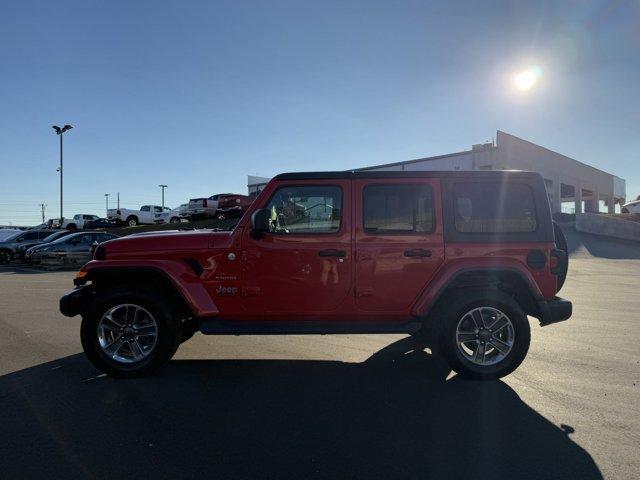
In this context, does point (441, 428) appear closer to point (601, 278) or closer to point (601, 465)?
point (601, 465)

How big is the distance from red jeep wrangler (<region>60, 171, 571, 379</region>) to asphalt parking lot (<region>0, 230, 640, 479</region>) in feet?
1.53

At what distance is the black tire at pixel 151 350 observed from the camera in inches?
184

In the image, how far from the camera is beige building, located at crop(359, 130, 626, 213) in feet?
108

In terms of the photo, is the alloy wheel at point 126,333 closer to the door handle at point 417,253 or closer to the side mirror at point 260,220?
the side mirror at point 260,220

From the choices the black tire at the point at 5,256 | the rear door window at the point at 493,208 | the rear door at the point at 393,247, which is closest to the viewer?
the rear door at the point at 393,247

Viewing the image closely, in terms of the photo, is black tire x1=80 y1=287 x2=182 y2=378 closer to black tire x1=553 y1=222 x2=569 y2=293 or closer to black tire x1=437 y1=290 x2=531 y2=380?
black tire x1=437 y1=290 x2=531 y2=380

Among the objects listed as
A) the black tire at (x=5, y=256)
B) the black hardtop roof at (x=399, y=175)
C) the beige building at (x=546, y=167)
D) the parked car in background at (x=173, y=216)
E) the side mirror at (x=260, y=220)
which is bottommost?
the black tire at (x=5, y=256)

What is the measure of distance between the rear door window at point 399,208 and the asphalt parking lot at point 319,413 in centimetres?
155

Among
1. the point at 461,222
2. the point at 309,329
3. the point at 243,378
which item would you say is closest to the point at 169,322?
the point at 243,378

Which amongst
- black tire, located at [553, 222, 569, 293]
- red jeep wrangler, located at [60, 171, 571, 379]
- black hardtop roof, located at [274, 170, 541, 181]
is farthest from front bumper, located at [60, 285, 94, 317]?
black tire, located at [553, 222, 569, 293]

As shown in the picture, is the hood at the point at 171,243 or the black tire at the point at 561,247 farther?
the black tire at the point at 561,247

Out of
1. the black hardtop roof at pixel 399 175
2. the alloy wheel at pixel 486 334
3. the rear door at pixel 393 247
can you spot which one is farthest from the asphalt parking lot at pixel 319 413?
the black hardtop roof at pixel 399 175

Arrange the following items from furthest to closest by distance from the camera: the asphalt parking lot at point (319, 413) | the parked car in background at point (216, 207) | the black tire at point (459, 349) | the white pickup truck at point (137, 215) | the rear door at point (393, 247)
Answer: the white pickup truck at point (137, 215), the parked car in background at point (216, 207), the rear door at point (393, 247), the black tire at point (459, 349), the asphalt parking lot at point (319, 413)

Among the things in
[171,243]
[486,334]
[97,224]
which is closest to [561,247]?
[486,334]
